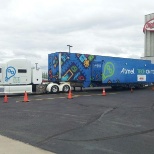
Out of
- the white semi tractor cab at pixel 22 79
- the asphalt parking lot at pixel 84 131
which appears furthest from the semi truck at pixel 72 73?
the asphalt parking lot at pixel 84 131

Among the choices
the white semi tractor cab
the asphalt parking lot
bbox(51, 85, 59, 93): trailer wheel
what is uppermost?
the white semi tractor cab

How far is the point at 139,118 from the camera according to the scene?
40.1 ft

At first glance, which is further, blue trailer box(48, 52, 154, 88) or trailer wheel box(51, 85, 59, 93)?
blue trailer box(48, 52, 154, 88)

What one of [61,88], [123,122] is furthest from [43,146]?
[61,88]

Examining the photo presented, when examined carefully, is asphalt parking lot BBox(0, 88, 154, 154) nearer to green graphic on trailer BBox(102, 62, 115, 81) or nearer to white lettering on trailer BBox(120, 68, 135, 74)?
green graphic on trailer BBox(102, 62, 115, 81)

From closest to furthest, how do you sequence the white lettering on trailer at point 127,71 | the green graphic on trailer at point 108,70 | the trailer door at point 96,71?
the trailer door at point 96,71
the green graphic on trailer at point 108,70
the white lettering on trailer at point 127,71

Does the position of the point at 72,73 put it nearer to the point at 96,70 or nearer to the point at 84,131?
the point at 96,70

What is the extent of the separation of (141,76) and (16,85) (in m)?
15.6

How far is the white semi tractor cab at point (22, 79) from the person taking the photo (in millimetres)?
24500

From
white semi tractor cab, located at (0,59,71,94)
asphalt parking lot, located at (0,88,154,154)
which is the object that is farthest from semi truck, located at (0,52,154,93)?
asphalt parking lot, located at (0,88,154,154)

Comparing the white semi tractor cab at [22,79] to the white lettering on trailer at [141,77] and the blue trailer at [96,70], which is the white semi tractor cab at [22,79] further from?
the white lettering on trailer at [141,77]

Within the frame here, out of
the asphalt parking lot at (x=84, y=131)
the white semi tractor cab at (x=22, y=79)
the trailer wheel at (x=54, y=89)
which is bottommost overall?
the asphalt parking lot at (x=84, y=131)

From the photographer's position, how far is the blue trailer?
1093 inches

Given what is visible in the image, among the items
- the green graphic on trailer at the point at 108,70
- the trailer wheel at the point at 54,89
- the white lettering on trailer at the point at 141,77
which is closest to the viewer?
the trailer wheel at the point at 54,89
